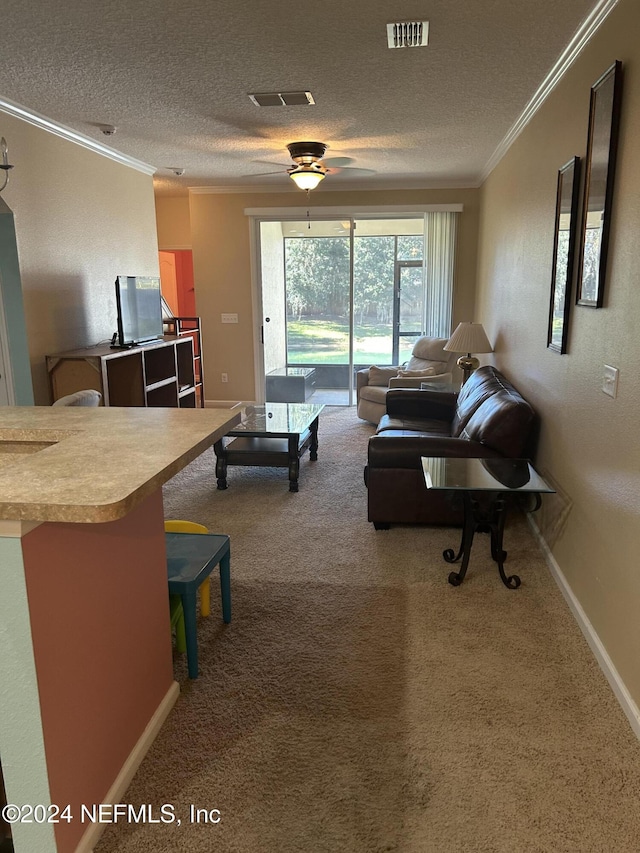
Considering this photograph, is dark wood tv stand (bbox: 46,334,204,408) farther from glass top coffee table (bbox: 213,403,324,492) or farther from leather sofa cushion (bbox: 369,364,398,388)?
leather sofa cushion (bbox: 369,364,398,388)

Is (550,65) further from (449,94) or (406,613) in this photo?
(406,613)

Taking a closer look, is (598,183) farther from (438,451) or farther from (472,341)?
(472,341)

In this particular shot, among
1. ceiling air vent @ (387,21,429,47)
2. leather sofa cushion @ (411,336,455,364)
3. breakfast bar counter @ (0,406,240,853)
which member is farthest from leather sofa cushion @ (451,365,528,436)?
breakfast bar counter @ (0,406,240,853)

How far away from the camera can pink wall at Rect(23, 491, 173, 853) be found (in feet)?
4.42

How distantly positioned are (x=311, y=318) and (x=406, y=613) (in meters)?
5.18

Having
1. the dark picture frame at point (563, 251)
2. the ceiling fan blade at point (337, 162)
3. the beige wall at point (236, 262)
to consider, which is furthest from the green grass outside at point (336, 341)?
the dark picture frame at point (563, 251)

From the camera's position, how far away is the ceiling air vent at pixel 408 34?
261 cm

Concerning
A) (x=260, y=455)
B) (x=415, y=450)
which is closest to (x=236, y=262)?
(x=260, y=455)

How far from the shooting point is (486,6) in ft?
8.06

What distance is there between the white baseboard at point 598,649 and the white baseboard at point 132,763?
5.05 ft

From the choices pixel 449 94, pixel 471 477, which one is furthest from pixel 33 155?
pixel 471 477

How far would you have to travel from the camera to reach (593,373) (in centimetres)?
245

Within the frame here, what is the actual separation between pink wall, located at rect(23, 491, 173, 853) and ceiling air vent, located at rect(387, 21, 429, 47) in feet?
7.52

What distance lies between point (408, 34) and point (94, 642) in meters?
2.79
